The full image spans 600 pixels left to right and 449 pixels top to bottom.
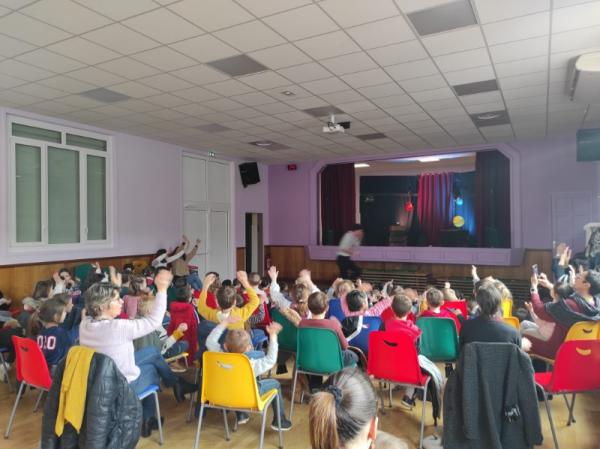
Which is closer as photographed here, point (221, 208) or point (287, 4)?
point (287, 4)

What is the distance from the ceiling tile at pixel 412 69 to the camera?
4879 mm

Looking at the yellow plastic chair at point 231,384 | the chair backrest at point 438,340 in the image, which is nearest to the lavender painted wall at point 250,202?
the chair backrest at point 438,340

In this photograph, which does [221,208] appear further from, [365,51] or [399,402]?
[399,402]

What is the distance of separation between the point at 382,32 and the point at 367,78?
1228mm

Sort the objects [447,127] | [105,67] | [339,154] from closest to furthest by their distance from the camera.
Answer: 1. [105,67]
2. [447,127]
3. [339,154]

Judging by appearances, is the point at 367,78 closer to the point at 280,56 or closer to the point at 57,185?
the point at 280,56

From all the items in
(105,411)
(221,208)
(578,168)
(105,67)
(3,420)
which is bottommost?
(3,420)

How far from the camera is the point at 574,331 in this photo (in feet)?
10.7

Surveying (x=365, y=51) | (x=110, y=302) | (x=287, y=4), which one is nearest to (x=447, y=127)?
(x=365, y=51)

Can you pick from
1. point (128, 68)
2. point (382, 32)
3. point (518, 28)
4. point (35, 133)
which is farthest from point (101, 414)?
point (35, 133)

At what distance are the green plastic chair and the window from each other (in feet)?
17.1

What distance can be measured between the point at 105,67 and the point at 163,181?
421cm

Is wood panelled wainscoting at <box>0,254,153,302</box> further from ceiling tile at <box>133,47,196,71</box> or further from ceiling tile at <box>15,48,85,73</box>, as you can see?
ceiling tile at <box>133,47,196,71</box>

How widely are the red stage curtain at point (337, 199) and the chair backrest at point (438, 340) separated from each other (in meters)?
8.38
